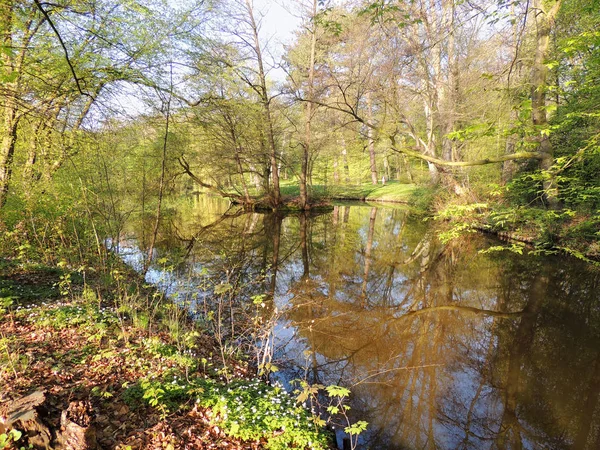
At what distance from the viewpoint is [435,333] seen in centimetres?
586

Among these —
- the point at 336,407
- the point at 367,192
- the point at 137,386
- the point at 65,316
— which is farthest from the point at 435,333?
the point at 367,192

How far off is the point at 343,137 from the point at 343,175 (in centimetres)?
1265

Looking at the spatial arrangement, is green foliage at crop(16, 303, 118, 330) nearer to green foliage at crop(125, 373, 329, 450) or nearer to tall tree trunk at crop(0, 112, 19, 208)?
green foliage at crop(125, 373, 329, 450)

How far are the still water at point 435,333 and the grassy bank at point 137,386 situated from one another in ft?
2.81

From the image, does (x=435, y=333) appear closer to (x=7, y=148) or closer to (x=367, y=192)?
(x=7, y=148)

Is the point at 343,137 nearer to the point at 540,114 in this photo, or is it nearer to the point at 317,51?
the point at 317,51

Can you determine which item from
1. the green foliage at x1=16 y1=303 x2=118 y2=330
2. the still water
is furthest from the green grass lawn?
the green foliage at x1=16 y1=303 x2=118 y2=330

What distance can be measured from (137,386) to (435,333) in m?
4.94

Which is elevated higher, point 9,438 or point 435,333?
point 9,438

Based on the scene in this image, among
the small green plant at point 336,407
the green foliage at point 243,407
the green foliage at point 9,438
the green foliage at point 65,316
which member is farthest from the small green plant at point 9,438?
the green foliage at point 65,316

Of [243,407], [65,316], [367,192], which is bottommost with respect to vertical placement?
[243,407]

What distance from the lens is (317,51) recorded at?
22.0 meters

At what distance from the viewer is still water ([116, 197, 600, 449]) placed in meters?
3.75

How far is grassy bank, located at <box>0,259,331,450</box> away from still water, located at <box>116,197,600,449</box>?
2.81 feet
